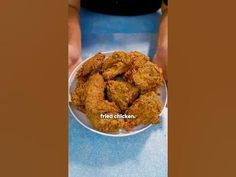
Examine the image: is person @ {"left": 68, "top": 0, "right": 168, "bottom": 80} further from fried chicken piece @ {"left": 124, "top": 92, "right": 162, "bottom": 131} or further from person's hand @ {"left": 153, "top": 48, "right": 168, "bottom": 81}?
fried chicken piece @ {"left": 124, "top": 92, "right": 162, "bottom": 131}

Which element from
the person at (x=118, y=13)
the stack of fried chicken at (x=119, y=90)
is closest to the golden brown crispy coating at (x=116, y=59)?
the stack of fried chicken at (x=119, y=90)

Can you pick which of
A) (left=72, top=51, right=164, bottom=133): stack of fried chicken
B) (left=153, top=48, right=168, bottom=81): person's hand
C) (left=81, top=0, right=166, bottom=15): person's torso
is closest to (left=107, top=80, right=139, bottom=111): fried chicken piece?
(left=72, top=51, right=164, bottom=133): stack of fried chicken

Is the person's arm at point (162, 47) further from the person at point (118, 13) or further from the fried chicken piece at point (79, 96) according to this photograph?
the fried chicken piece at point (79, 96)

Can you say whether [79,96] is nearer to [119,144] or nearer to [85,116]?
[85,116]

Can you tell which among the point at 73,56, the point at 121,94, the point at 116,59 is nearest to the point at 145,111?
the point at 121,94

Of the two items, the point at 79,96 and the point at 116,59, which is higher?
the point at 116,59

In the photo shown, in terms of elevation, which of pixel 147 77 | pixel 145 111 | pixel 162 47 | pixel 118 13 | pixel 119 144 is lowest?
pixel 119 144

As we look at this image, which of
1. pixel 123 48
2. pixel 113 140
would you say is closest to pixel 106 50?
pixel 123 48
